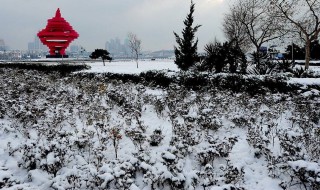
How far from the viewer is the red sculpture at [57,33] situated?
3982 centimetres

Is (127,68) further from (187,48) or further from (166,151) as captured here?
(166,151)

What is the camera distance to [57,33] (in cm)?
4028

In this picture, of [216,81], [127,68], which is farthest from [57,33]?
[216,81]

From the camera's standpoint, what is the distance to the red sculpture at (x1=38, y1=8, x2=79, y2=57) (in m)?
39.8

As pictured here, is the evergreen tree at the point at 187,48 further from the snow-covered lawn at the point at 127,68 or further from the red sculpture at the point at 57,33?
the red sculpture at the point at 57,33

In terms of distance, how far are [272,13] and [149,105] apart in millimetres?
16564

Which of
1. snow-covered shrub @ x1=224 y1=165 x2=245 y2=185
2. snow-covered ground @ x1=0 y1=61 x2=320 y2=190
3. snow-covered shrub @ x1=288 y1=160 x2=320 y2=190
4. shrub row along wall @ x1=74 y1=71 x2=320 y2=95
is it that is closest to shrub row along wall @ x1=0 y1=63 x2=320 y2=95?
shrub row along wall @ x1=74 y1=71 x2=320 y2=95

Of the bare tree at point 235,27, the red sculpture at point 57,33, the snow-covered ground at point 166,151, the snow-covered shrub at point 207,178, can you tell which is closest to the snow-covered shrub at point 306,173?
the snow-covered ground at point 166,151

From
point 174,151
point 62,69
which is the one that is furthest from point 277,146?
point 62,69

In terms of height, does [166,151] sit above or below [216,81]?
below

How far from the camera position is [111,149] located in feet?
23.6

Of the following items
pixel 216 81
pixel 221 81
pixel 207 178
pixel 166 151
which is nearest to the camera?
pixel 207 178

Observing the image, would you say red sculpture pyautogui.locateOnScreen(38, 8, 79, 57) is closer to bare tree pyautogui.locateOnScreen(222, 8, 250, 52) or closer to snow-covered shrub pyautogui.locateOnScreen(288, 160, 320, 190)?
bare tree pyautogui.locateOnScreen(222, 8, 250, 52)

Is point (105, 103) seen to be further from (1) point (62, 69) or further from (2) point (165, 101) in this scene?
(1) point (62, 69)
